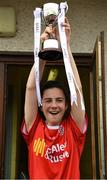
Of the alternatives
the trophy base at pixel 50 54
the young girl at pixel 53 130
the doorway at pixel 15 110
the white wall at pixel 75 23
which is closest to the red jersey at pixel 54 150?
the young girl at pixel 53 130

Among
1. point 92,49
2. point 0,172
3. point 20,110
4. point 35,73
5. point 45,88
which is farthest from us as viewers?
point 20,110

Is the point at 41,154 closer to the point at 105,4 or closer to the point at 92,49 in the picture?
the point at 92,49

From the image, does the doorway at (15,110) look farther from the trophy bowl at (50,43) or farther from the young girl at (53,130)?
the trophy bowl at (50,43)

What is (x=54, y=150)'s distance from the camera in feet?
10.3

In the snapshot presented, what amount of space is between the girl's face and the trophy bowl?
12.9 inches

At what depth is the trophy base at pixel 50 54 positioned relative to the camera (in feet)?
9.58

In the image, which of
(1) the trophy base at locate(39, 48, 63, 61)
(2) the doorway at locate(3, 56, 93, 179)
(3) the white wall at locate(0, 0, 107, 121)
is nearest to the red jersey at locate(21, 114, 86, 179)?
(1) the trophy base at locate(39, 48, 63, 61)

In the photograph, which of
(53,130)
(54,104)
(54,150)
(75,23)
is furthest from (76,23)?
(54,150)

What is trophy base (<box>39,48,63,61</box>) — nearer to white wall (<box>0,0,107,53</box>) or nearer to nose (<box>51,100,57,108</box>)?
nose (<box>51,100,57,108</box>)

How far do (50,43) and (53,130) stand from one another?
0.68 metres

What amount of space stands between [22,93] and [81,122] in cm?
293

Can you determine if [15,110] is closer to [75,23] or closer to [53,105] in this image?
[75,23]

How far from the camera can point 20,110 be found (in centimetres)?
574

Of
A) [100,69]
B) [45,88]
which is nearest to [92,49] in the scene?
[100,69]
